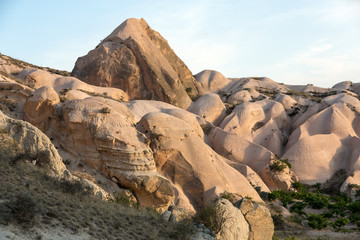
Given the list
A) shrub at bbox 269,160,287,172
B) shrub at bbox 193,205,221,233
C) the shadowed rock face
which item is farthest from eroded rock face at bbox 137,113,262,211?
the shadowed rock face

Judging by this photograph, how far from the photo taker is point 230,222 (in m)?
15.1

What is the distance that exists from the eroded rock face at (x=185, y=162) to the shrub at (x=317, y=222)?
355 centimetres

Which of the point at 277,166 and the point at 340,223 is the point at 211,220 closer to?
the point at 340,223

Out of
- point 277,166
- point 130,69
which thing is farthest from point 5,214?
point 130,69

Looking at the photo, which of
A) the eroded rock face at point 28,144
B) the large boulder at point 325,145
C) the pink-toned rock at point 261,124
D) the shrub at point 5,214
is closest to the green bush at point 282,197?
the large boulder at point 325,145

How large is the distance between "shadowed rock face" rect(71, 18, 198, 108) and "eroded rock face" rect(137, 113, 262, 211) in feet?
51.6

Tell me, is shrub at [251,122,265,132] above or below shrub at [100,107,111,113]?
below

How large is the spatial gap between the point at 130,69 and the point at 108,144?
64.8 feet

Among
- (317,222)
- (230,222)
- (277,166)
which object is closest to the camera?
(230,222)

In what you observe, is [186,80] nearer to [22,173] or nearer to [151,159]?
[151,159]

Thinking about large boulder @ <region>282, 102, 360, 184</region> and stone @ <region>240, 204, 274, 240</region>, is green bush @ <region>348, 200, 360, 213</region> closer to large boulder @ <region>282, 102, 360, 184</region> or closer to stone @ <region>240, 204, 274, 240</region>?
large boulder @ <region>282, 102, 360, 184</region>

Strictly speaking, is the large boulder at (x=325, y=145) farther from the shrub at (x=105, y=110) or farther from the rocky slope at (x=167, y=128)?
the shrub at (x=105, y=110)

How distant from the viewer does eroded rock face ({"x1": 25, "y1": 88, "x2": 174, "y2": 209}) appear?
66.5ft

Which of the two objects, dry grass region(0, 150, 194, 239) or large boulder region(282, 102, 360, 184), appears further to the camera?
large boulder region(282, 102, 360, 184)
